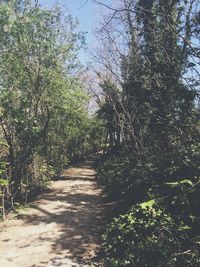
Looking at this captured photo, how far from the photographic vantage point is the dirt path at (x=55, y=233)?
769cm

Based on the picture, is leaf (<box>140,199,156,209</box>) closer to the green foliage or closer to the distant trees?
the green foliage

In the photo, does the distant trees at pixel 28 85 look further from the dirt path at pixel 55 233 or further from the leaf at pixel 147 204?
the leaf at pixel 147 204

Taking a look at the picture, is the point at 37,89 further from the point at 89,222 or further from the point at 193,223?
the point at 193,223

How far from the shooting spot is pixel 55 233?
31.3 ft

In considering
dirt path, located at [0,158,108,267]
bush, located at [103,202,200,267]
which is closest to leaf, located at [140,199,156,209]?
bush, located at [103,202,200,267]

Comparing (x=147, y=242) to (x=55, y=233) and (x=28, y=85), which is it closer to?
(x=55, y=233)

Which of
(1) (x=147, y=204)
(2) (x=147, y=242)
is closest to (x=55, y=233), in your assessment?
(1) (x=147, y=204)

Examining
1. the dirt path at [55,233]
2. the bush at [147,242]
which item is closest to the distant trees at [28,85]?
the dirt path at [55,233]

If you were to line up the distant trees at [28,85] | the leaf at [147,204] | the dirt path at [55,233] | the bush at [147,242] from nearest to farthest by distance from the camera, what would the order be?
the bush at [147,242], the dirt path at [55,233], the leaf at [147,204], the distant trees at [28,85]

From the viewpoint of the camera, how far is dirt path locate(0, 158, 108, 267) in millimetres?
7694

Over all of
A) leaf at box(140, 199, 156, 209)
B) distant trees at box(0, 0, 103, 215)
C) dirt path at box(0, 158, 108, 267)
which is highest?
distant trees at box(0, 0, 103, 215)

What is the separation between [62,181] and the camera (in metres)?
19.6

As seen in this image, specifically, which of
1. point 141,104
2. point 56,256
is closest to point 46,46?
point 141,104

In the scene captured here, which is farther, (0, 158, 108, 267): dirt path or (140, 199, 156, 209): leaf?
(140, 199, 156, 209): leaf
